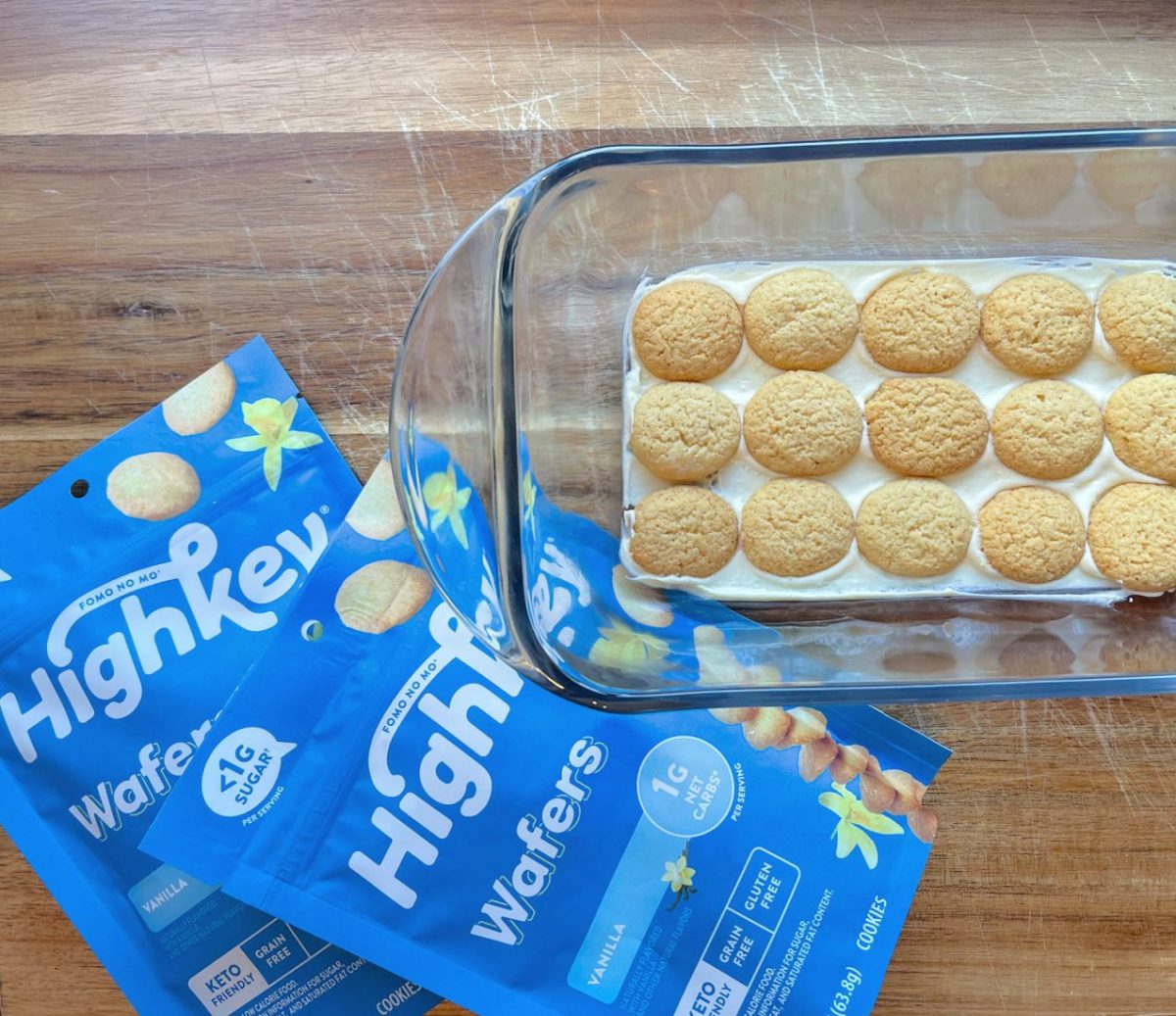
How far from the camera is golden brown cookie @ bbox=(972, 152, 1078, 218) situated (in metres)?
0.78

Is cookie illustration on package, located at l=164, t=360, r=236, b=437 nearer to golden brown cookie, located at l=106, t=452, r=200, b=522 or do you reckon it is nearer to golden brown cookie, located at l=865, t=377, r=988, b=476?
golden brown cookie, located at l=106, t=452, r=200, b=522

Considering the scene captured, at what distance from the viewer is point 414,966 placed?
807mm

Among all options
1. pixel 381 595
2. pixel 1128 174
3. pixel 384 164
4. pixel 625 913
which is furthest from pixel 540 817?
pixel 1128 174

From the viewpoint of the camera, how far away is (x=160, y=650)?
0.85 metres

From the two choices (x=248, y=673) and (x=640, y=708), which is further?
(x=248, y=673)

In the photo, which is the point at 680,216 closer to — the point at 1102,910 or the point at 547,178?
the point at 547,178

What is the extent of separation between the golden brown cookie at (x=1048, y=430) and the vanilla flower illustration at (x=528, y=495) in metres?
0.40

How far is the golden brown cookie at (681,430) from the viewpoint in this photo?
31.5 inches

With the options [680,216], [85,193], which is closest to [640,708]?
[680,216]

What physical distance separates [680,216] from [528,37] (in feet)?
0.74

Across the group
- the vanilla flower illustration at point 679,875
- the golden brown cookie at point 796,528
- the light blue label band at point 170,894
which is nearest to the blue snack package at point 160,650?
the light blue label band at point 170,894

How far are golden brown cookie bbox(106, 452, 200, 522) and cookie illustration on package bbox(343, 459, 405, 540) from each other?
0.15 m

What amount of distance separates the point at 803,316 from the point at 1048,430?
229 mm

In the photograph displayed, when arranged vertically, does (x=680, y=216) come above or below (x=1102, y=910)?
above
